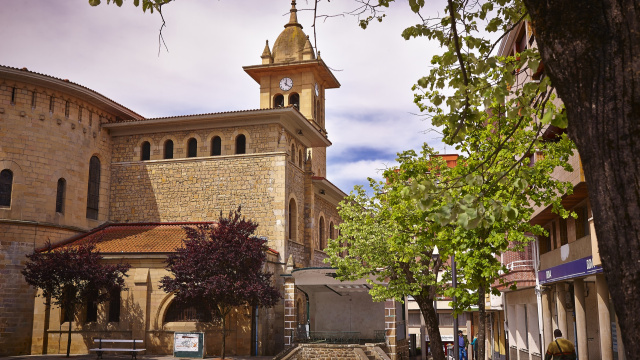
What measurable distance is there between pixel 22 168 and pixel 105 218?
542 centimetres

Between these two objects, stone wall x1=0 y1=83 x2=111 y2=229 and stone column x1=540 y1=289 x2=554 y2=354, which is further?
stone wall x1=0 y1=83 x2=111 y2=229

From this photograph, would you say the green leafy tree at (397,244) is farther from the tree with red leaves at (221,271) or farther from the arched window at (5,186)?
the arched window at (5,186)

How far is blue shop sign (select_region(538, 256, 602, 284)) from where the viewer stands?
18.5 m

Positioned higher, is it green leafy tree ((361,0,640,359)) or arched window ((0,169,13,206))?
arched window ((0,169,13,206))

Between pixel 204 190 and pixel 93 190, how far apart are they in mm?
5850

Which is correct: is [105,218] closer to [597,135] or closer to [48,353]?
[48,353]

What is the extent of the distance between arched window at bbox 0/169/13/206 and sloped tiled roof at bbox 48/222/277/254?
2.99m

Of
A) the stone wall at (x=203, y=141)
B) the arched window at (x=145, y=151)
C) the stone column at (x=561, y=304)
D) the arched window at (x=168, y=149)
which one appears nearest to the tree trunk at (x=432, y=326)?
the stone column at (x=561, y=304)

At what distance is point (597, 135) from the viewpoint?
3262 mm

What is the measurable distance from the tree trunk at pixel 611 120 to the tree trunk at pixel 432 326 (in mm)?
17861

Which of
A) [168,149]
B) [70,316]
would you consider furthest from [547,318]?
[168,149]

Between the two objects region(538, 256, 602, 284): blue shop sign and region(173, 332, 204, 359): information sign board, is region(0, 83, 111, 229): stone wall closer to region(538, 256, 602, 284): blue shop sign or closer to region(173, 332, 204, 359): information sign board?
region(173, 332, 204, 359): information sign board

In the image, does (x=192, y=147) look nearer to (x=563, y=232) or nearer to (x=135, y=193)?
(x=135, y=193)

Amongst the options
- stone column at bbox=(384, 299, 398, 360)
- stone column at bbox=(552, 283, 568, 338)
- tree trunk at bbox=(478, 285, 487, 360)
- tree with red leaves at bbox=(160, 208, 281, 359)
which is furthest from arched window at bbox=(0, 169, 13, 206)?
stone column at bbox=(552, 283, 568, 338)
